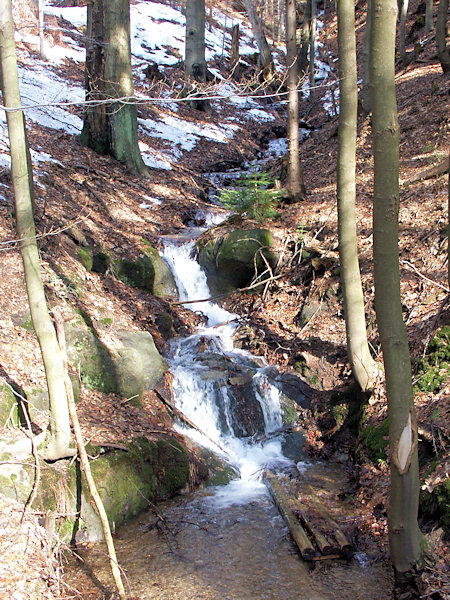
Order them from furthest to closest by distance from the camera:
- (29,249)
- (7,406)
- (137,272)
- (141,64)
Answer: (141,64) → (137,272) → (7,406) → (29,249)

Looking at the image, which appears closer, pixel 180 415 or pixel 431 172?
pixel 180 415

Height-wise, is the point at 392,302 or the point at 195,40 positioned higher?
the point at 195,40

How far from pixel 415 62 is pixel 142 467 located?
65.8 ft

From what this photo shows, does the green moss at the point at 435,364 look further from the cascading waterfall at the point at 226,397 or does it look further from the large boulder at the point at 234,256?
the large boulder at the point at 234,256

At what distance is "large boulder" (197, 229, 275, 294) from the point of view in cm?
1054

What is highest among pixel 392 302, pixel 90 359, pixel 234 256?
pixel 234 256

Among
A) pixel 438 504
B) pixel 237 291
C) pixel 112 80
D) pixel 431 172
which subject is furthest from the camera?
pixel 112 80

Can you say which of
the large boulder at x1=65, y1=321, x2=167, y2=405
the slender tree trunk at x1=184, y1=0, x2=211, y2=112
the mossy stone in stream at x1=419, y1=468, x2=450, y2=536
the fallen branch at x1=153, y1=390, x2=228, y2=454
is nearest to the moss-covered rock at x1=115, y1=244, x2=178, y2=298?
the large boulder at x1=65, y1=321, x2=167, y2=405

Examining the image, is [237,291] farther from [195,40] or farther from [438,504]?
[195,40]

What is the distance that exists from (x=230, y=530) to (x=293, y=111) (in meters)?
8.87

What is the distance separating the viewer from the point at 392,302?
13.5 ft

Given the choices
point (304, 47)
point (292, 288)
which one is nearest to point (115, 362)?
point (292, 288)

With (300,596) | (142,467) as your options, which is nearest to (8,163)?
(142,467)

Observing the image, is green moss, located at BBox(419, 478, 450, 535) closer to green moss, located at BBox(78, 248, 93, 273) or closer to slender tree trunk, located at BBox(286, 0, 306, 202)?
green moss, located at BBox(78, 248, 93, 273)
